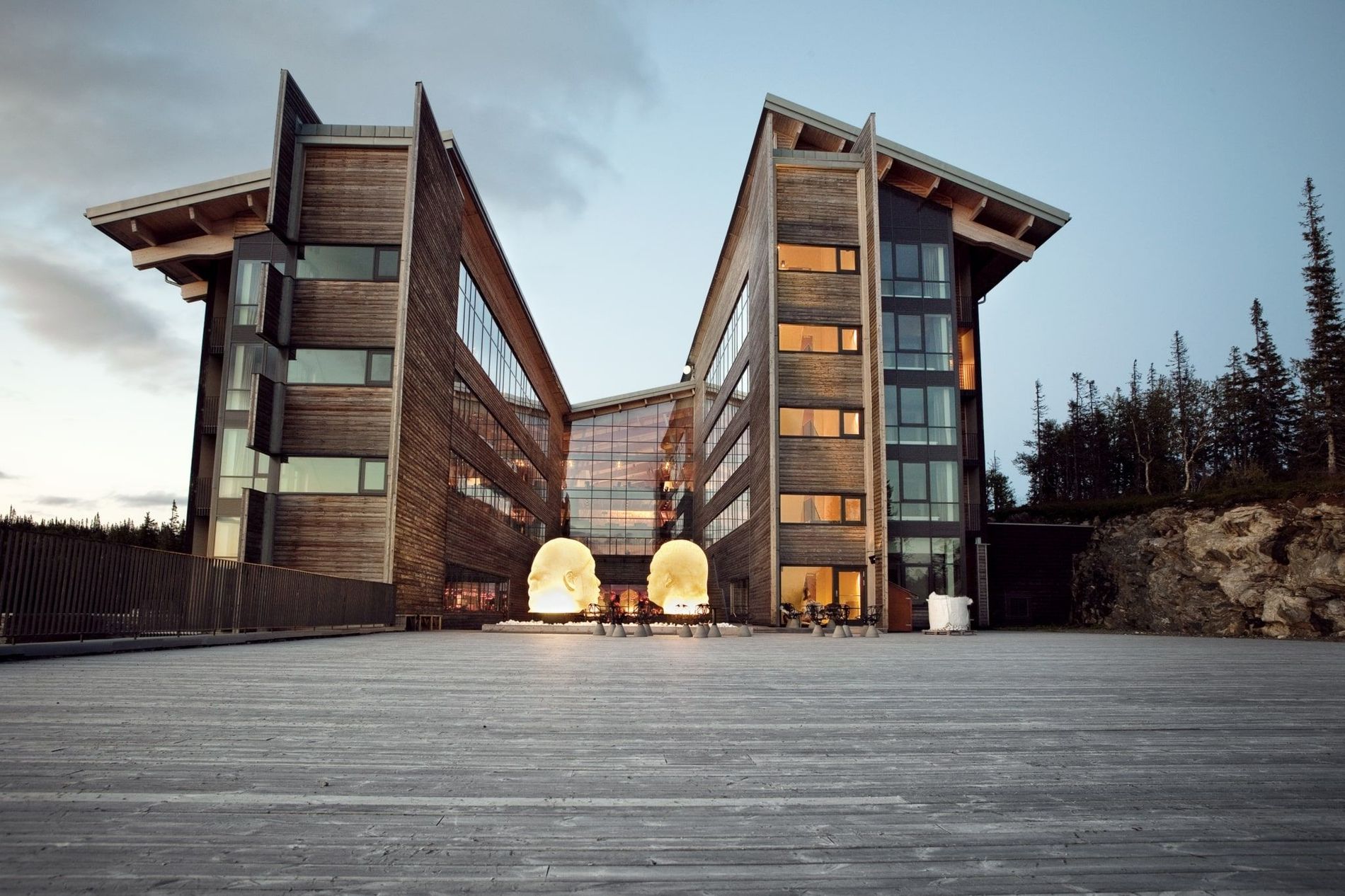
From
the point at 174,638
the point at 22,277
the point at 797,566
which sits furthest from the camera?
the point at 22,277

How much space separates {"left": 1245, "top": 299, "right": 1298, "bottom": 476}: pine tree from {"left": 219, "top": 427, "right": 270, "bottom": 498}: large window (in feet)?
180

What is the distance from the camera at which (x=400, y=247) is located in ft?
79.5

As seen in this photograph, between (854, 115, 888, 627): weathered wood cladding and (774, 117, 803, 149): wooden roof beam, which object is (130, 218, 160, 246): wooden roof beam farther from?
(854, 115, 888, 627): weathered wood cladding

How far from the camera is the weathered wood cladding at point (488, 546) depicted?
97.5ft

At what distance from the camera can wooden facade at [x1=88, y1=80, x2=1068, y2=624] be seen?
A: 2339 centimetres

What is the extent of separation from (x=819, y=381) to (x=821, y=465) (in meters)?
3.04

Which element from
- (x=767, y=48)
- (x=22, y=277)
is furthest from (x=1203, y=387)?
(x=767, y=48)

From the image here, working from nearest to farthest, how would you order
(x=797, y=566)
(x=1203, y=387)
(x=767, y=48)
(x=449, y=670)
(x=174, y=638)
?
(x=449, y=670)
(x=174, y=638)
(x=797, y=566)
(x=1203, y=387)
(x=767, y=48)

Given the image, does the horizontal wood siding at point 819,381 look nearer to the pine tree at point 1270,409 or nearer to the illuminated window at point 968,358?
the illuminated window at point 968,358

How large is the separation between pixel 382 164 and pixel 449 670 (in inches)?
809

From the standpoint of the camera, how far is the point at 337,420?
23.5 metres

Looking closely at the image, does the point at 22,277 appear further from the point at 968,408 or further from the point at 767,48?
the point at 767,48

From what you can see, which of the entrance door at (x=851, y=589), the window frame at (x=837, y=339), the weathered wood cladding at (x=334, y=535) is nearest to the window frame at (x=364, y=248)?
the weathered wood cladding at (x=334, y=535)

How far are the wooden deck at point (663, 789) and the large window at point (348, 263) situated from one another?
1957cm
